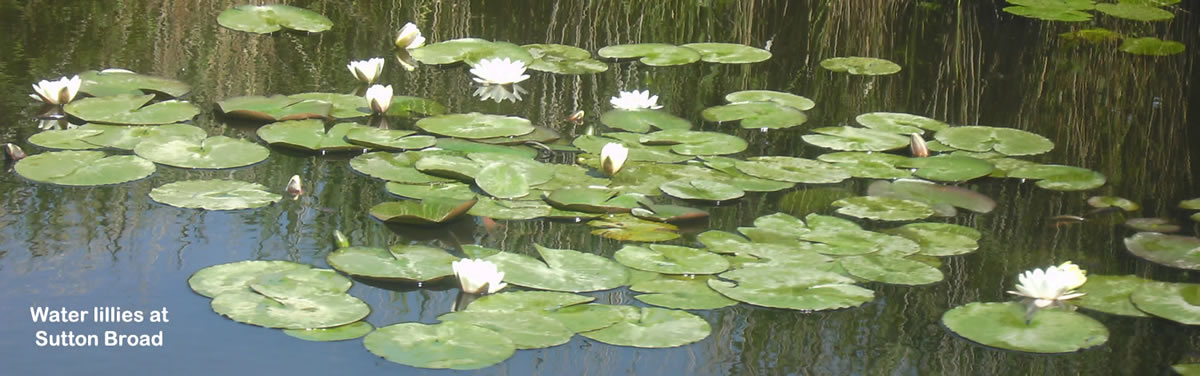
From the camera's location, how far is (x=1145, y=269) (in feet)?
10.1

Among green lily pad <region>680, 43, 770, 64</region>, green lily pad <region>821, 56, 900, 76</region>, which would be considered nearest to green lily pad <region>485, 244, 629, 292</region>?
green lily pad <region>680, 43, 770, 64</region>

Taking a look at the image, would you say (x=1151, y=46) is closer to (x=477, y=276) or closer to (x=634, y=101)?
(x=634, y=101)

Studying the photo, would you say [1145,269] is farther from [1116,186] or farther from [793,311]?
[793,311]

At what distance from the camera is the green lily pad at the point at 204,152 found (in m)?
3.46

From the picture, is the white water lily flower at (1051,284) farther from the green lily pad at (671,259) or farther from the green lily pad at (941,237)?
the green lily pad at (671,259)

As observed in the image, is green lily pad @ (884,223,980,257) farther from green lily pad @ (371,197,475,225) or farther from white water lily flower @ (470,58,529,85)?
white water lily flower @ (470,58,529,85)

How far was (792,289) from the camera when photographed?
2797mm

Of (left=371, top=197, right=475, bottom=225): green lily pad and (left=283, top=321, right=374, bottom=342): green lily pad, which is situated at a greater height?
(left=371, top=197, right=475, bottom=225): green lily pad

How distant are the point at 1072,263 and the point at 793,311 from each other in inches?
33.2

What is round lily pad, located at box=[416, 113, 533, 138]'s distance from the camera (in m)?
3.84

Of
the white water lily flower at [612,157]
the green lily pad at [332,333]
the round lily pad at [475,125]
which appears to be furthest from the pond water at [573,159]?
the white water lily flower at [612,157]

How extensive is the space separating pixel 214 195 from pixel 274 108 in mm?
779

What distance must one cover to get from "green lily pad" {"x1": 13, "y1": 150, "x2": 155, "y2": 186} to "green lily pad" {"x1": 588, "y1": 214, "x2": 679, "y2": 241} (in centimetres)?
125

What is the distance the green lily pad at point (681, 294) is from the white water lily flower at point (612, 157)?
0.70m
